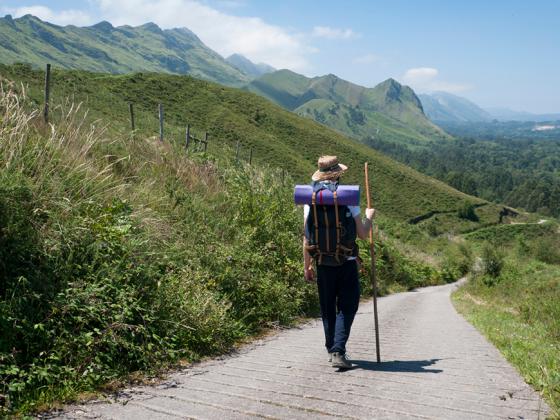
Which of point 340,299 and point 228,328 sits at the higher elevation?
point 340,299

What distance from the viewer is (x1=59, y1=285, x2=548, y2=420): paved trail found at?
352 centimetres

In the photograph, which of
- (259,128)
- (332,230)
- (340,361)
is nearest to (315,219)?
(332,230)

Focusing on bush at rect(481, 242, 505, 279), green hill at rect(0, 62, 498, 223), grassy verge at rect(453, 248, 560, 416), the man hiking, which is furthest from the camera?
green hill at rect(0, 62, 498, 223)

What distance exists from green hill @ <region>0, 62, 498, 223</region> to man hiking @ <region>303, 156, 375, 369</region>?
55.0 meters

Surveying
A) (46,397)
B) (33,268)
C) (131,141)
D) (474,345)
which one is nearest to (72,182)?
(33,268)

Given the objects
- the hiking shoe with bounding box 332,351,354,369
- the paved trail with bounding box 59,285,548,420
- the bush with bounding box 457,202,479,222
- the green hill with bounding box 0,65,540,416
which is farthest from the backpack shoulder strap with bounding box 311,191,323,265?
the bush with bounding box 457,202,479,222

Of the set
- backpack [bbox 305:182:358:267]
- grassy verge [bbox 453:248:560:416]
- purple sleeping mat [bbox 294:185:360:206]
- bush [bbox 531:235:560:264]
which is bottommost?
bush [bbox 531:235:560:264]

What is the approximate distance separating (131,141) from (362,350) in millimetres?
6287

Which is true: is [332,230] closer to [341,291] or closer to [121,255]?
[341,291]

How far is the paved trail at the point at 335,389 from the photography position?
3516 millimetres

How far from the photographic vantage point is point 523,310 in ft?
53.5

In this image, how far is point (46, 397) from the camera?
362 centimetres

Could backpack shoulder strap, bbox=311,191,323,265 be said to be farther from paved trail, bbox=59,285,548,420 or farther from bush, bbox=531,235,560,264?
bush, bbox=531,235,560,264

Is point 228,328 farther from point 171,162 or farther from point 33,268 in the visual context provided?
point 171,162
